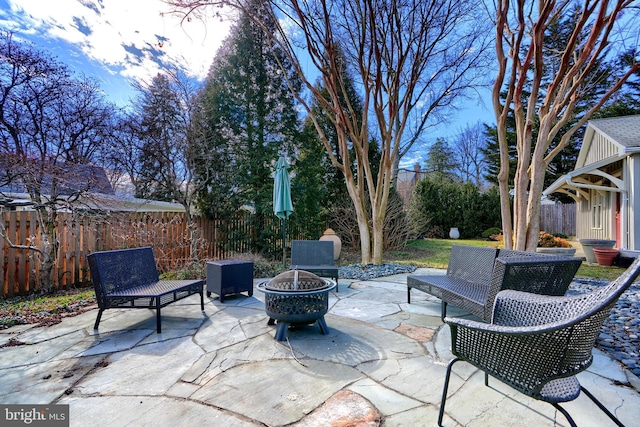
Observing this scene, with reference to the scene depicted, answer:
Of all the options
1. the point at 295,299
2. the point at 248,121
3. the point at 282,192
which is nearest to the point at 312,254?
the point at 282,192

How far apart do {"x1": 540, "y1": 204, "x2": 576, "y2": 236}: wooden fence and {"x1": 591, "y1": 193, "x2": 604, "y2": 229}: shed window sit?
4.80 metres

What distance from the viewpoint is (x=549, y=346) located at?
4.63 ft

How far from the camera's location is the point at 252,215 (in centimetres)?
920

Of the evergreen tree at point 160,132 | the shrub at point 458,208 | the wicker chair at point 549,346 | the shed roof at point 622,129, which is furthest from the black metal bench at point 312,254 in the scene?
the shrub at point 458,208

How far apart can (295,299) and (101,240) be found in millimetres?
5306

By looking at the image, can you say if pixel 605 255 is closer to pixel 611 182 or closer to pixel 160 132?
pixel 611 182

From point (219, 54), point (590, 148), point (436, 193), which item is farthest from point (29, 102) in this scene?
point (590, 148)

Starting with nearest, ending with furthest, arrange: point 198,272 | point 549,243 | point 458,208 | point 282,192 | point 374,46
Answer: point 198,272, point 282,192, point 374,46, point 549,243, point 458,208

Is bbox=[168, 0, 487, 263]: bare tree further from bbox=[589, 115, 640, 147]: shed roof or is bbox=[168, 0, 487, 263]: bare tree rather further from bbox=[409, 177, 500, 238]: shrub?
bbox=[409, 177, 500, 238]: shrub

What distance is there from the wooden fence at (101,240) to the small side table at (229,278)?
9.12 feet

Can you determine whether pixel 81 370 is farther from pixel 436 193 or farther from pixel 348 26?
pixel 436 193

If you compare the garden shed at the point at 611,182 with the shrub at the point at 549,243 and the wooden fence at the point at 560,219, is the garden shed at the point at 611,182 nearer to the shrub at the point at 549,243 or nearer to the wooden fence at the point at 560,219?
the shrub at the point at 549,243

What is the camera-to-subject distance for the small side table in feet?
14.0

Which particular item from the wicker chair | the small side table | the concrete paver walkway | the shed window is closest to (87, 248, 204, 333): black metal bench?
the concrete paver walkway
